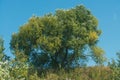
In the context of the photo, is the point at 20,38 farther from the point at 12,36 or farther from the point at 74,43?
the point at 74,43

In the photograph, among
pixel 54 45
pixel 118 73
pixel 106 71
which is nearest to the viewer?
pixel 118 73

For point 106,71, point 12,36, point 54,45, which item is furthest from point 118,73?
point 12,36

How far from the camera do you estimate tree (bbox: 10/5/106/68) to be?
210 feet

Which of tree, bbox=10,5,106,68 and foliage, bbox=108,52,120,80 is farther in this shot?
tree, bbox=10,5,106,68

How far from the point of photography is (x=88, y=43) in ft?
218

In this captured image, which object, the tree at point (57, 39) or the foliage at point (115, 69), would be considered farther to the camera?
the tree at point (57, 39)

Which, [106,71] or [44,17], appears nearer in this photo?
[106,71]

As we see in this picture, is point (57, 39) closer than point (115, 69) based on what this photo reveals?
No

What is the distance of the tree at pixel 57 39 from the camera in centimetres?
6406

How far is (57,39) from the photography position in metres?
64.2

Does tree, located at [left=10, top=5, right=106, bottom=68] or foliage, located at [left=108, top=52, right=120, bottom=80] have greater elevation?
tree, located at [left=10, top=5, right=106, bottom=68]

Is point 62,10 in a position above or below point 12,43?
above

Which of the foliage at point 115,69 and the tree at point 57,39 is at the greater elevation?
the tree at point 57,39

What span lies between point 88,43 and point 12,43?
370 inches
